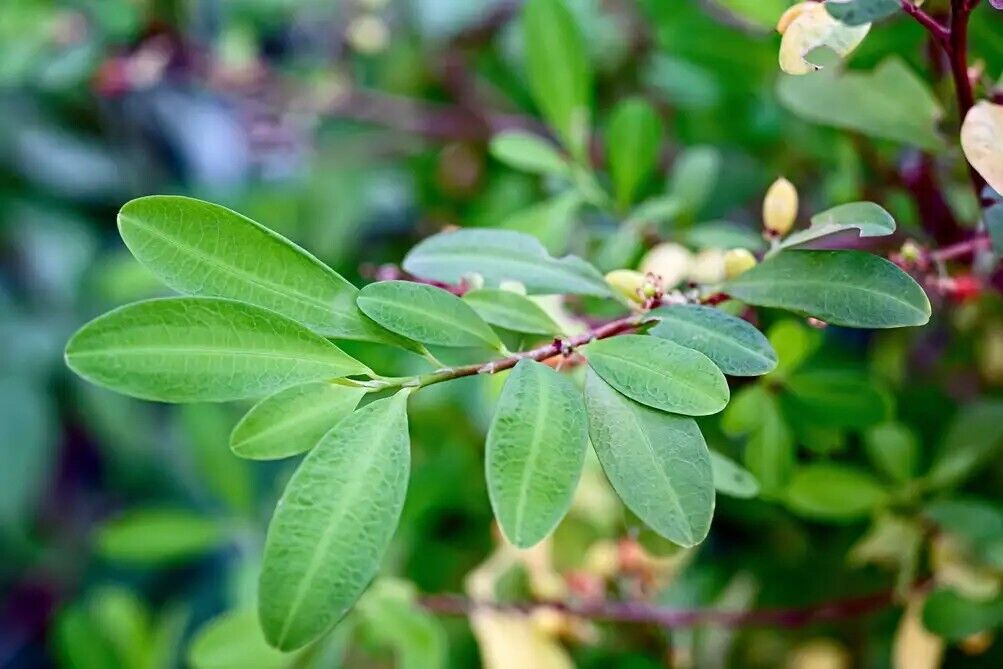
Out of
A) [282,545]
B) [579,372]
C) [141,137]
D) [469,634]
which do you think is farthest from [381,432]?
[141,137]

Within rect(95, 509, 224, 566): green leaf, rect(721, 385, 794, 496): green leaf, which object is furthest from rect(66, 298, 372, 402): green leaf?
rect(95, 509, 224, 566): green leaf

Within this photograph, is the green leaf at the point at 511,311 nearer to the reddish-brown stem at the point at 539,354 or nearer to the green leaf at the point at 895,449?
the reddish-brown stem at the point at 539,354

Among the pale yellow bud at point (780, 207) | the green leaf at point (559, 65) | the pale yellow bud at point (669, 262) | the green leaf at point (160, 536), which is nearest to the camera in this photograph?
the pale yellow bud at point (780, 207)

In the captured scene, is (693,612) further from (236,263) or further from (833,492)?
(236,263)

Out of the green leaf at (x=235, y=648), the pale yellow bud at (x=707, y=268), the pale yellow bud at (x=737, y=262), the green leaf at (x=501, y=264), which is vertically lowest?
the green leaf at (x=235, y=648)

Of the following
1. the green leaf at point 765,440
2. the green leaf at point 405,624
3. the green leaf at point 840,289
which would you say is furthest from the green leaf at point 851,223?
the green leaf at point 405,624

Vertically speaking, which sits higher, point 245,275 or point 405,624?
point 245,275

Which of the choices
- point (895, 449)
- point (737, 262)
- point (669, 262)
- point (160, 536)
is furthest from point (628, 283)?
point (160, 536)
